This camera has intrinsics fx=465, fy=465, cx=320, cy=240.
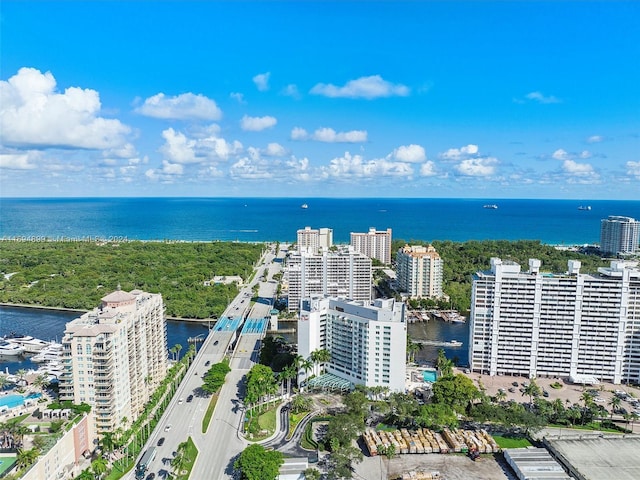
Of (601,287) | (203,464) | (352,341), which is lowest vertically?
Answer: (203,464)

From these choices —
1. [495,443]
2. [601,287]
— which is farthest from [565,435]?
[601,287]

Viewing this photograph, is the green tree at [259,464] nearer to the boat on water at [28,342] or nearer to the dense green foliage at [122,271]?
the boat on water at [28,342]

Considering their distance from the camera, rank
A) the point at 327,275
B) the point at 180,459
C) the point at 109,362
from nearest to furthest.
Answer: the point at 180,459 → the point at 109,362 → the point at 327,275

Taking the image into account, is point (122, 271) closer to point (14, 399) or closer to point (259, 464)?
point (14, 399)

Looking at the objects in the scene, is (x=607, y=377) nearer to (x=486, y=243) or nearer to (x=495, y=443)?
(x=495, y=443)

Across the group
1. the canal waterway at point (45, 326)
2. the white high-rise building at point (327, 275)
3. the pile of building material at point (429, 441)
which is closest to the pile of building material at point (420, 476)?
the pile of building material at point (429, 441)

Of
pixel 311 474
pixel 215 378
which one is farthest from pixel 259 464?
pixel 215 378

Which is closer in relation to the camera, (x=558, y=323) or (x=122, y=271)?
(x=558, y=323)
